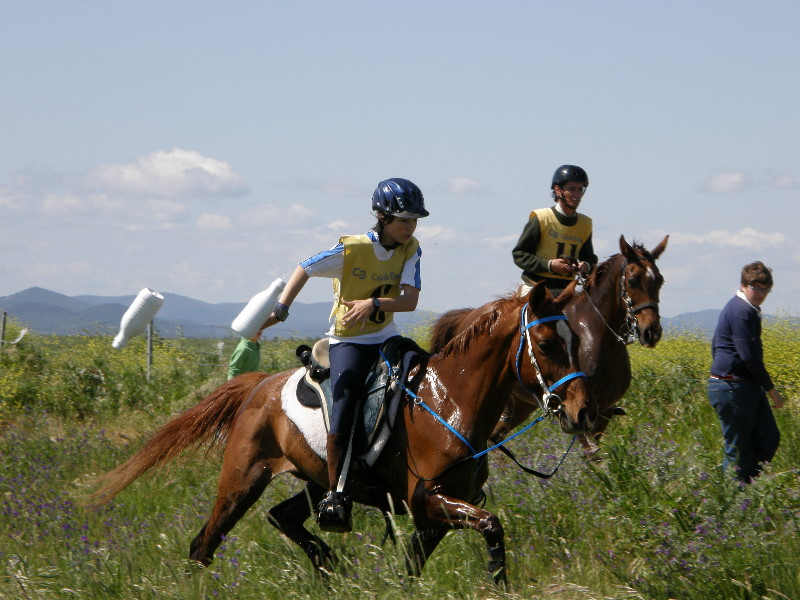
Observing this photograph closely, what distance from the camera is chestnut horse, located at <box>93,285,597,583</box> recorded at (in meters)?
5.87

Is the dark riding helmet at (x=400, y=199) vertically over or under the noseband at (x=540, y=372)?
over

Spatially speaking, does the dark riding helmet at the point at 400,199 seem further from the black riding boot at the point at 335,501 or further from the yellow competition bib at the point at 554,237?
the yellow competition bib at the point at 554,237

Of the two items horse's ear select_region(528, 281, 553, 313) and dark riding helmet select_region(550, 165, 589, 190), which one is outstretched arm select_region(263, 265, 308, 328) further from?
dark riding helmet select_region(550, 165, 589, 190)

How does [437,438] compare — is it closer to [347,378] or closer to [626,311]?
[347,378]

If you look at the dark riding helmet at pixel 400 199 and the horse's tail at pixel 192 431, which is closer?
the dark riding helmet at pixel 400 199

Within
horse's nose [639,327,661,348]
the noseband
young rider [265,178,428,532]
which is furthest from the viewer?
horse's nose [639,327,661,348]

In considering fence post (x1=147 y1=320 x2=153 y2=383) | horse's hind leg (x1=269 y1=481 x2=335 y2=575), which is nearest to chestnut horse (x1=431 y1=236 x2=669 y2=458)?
horse's hind leg (x1=269 y1=481 x2=335 y2=575)

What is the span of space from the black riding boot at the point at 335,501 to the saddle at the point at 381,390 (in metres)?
0.12

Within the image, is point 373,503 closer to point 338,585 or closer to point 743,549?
point 338,585

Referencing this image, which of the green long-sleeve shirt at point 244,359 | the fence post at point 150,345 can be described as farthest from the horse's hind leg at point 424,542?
the fence post at point 150,345

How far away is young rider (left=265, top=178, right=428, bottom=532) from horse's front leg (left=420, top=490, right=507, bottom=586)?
0.64m

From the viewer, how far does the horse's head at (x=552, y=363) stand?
5676mm

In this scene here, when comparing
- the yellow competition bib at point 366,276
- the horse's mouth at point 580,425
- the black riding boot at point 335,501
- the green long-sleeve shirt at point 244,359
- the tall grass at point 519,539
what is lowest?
the tall grass at point 519,539

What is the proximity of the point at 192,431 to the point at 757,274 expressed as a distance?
4.57m
